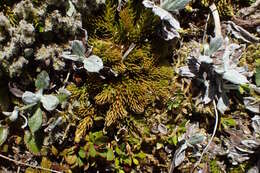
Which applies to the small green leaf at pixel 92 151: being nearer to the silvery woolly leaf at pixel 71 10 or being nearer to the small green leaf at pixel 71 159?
the small green leaf at pixel 71 159

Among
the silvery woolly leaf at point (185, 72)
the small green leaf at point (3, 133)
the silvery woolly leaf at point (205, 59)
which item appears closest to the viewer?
the small green leaf at point (3, 133)

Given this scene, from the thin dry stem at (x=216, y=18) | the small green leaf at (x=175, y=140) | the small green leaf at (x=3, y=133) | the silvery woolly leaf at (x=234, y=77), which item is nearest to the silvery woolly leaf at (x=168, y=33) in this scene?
the thin dry stem at (x=216, y=18)

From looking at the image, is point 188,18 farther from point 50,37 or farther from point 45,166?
point 45,166

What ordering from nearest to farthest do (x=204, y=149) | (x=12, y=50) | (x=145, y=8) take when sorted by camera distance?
(x=12, y=50), (x=145, y=8), (x=204, y=149)

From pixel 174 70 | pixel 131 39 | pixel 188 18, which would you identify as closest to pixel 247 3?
pixel 188 18

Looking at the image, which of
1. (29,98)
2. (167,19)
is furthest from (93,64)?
(167,19)

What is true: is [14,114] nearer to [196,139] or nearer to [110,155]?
[110,155]
